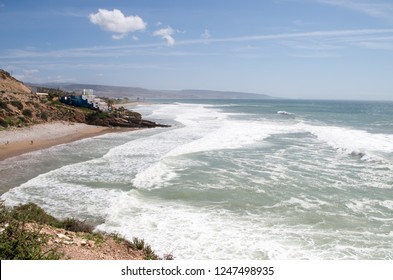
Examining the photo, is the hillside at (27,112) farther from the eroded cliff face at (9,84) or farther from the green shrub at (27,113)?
the eroded cliff face at (9,84)

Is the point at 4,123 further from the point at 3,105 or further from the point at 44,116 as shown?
the point at 44,116

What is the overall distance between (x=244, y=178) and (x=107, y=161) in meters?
8.83

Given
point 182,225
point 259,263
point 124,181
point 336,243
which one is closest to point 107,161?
point 124,181

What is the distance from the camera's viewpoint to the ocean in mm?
11078

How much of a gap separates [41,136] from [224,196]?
2470 cm

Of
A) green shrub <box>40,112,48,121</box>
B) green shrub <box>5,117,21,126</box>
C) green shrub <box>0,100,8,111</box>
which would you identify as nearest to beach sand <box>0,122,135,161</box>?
green shrub <box>40,112,48,121</box>

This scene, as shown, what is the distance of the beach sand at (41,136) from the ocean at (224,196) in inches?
103

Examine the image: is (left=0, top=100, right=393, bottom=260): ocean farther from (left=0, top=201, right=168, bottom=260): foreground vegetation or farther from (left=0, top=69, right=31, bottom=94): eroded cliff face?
(left=0, top=69, right=31, bottom=94): eroded cliff face

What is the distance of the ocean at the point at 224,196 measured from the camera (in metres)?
11.1

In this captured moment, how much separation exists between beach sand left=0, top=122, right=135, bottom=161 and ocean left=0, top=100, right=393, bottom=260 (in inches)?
103

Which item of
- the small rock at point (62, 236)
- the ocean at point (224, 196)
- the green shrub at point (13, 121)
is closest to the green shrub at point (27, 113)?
the green shrub at point (13, 121)

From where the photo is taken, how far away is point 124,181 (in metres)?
17.8

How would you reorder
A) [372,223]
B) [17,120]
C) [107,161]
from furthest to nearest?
[17,120]
[107,161]
[372,223]

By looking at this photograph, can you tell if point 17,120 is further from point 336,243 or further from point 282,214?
point 336,243
